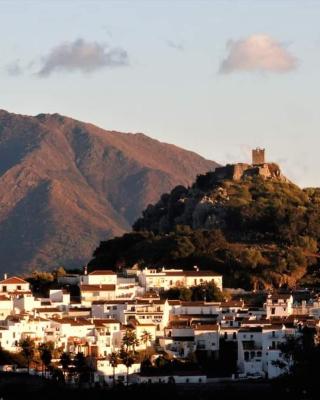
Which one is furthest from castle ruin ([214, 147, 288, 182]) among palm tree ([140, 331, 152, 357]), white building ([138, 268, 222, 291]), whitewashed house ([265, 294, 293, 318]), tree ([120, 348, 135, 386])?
tree ([120, 348, 135, 386])

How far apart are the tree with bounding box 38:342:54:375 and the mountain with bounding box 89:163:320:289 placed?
21.1 metres

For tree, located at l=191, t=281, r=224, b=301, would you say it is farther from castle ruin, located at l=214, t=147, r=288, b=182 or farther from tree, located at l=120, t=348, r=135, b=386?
castle ruin, located at l=214, t=147, r=288, b=182

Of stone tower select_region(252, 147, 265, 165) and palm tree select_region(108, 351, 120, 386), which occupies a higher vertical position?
stone tower select_region(252, 147, 265, 165)

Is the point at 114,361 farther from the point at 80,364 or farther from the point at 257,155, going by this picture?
the point at 257,155

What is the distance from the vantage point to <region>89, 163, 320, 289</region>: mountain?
104938 millimetres

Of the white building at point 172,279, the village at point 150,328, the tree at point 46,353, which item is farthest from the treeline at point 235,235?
the tree at point 46,353

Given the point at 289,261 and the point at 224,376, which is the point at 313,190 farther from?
the point at 224,376

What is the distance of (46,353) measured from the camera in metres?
82.0

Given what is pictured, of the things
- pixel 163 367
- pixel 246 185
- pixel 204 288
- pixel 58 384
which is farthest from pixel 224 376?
pixel 246 185

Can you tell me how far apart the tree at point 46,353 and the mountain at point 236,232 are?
21.1 metres

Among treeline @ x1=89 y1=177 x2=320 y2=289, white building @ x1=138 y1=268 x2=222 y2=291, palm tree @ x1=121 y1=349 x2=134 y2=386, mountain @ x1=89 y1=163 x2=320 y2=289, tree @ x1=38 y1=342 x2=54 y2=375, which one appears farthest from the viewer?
mountain @ x1=89 y1=163 x2=320 y2=289

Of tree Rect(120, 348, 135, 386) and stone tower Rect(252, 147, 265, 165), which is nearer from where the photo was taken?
tree Rect(120, 348, 135, 386)

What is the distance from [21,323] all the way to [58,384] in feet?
33.1

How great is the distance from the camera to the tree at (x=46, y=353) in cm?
8156
